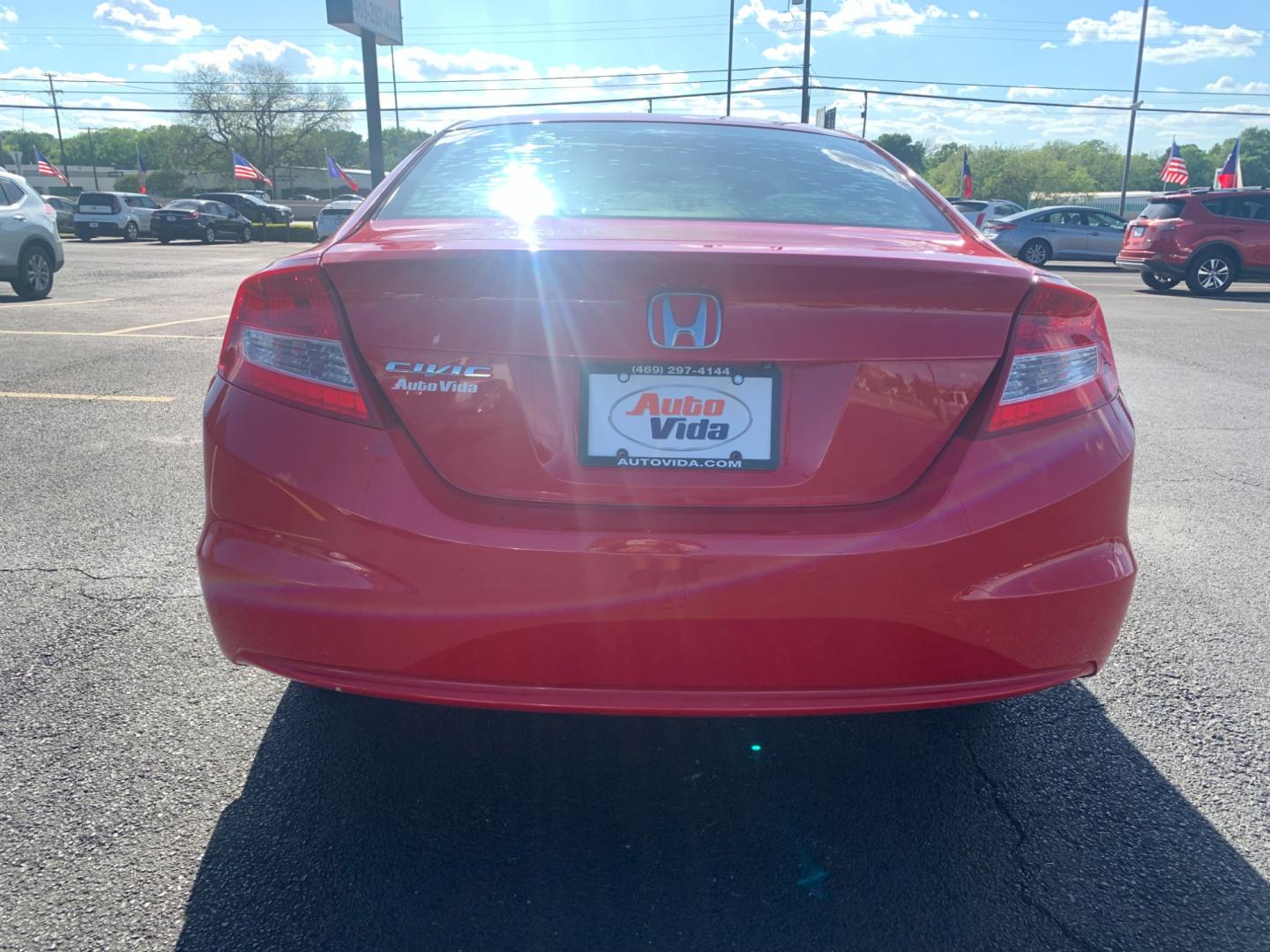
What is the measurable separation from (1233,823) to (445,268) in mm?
2044

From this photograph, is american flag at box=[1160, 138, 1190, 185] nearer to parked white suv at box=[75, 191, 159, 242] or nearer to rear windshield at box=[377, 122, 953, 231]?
rear windshield at box=[377, 122, 953, 231]

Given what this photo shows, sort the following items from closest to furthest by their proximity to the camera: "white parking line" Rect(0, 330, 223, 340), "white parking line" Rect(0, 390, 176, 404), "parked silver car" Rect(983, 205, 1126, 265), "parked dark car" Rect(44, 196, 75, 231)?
"white parking line" Rect(0, 390, 176, 404) < "white parking line" Rect(0, 330, 223, 340) < "parked silver car" Rect(983, 205, 1126, 265) < "parked dark car" Rect(44, 196, 75, 231)

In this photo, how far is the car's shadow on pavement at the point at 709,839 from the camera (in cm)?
186

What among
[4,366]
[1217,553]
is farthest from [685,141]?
[4,366]

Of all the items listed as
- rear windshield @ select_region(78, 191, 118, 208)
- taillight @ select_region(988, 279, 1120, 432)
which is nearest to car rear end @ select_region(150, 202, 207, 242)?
rear windshield @ select_region(78, 191, 118, 208)

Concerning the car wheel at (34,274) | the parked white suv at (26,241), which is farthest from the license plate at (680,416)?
the car wheel at (34,274)

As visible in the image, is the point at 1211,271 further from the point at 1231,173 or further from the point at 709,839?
the point at 709,839

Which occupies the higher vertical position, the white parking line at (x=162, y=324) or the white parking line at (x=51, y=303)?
the white parking line at (x=162, y=324)

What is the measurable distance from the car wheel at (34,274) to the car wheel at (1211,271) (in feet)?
57.7

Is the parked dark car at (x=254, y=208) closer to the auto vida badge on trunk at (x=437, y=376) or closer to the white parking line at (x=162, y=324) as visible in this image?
the white parking line at (x=162, y=324)

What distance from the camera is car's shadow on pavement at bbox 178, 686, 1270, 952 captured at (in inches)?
73.1

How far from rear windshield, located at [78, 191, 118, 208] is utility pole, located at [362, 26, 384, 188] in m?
21.1

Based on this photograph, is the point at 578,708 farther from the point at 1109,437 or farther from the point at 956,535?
the point at 1109,437

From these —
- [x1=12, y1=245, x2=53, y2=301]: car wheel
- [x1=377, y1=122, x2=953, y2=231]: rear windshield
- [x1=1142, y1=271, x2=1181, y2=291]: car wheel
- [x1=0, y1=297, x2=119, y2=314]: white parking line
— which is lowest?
[x1=1142, y1=271, x2=1181, y2=291]: car wheel
